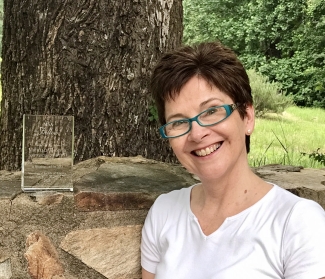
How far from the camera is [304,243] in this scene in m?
1.23

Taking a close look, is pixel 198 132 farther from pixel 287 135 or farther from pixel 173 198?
pixel 287 135

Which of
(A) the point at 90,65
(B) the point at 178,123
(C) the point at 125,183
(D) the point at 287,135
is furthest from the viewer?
(D) the point at 287,135

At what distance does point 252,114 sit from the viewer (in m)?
1.52

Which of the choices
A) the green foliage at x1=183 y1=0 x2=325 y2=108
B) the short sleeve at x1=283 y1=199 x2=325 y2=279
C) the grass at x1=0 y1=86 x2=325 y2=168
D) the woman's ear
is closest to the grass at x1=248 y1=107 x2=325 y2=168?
the grass at x1=0 y1=86 x2=325 y2=168

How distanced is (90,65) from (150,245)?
1.01m

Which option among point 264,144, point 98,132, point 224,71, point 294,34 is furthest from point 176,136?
point 294,34

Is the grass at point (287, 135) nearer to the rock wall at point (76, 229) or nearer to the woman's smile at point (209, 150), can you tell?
the rock wall at point (76, 229)

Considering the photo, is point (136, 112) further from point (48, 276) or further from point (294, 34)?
point (294, 34)

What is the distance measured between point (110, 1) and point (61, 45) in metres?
0.30

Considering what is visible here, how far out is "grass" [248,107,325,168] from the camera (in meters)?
5.43

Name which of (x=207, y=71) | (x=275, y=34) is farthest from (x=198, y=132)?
(x=275, y=34)

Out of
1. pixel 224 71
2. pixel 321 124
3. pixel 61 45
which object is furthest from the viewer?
pixel 321 124

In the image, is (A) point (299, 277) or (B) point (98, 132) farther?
(B) point (98, 132)

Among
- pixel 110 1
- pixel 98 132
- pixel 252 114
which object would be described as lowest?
pixel 98 132
